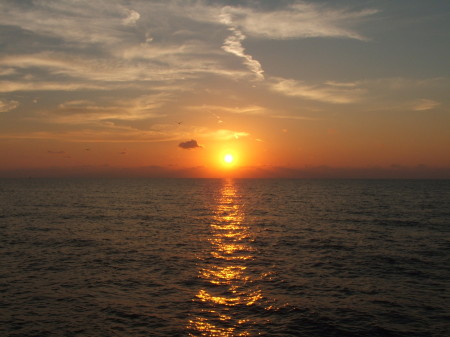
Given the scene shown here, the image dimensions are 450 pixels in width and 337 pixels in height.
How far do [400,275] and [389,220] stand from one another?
38.6 metres

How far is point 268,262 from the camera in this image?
3619 centimetres

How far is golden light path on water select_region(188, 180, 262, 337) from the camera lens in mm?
21125

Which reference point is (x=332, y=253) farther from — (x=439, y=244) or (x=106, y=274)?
(x=106, y=274)

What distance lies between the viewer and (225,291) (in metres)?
27.4

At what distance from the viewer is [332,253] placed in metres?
39.9

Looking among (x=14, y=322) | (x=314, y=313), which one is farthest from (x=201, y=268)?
(x=14, y=322)

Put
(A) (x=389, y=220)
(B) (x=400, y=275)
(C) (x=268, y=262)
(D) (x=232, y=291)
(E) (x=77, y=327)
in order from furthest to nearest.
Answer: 1. (A) (x=389, y=220)
2. (C) (x=268, y=262)
3. (B) (x=400, y=275)
4. (D) (x=232, y=291)
5. (E) (x=77, y=327)

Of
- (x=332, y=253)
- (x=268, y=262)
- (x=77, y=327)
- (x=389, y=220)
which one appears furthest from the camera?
(x=389, y=220)

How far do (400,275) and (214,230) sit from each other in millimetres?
31061

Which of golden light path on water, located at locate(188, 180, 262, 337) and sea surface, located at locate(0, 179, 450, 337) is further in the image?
sea surface, located at locate(0, 179, 450, 337)

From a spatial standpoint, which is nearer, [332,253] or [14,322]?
[14,322]

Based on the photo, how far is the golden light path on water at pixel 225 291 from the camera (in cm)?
2112

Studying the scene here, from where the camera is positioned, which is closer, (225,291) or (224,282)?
Result: (225,291)

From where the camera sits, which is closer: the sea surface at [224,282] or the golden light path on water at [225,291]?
the golden light path on water at [225,291]
